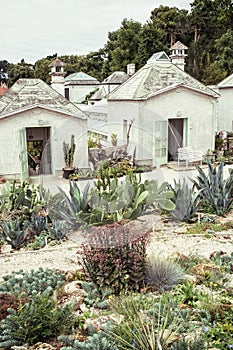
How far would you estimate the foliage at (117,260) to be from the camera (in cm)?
498

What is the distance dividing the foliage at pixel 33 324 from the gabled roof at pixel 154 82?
11.8 m

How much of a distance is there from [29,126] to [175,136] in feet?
20.9

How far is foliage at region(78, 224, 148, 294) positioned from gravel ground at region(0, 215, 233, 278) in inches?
27.5

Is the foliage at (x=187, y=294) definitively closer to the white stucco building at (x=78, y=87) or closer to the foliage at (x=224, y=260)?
the foliage at (x=224, y=260)

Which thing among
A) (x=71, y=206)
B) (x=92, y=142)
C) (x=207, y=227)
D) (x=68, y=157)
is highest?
(x=92, y=142)

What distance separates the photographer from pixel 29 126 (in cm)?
1406

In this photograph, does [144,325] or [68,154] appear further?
[68,154]

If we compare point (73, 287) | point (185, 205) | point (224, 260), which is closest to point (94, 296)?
point (73, 287)

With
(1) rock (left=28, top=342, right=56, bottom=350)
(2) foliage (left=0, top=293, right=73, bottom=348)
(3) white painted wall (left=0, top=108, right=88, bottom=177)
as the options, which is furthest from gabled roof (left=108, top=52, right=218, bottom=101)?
(1) rock (left=28, top=342, right=56, bottom=350)

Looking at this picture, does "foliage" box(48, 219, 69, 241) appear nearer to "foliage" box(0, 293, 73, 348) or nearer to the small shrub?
the small shrub

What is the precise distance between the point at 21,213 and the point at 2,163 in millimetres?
6182

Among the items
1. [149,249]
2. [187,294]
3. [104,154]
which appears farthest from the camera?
[104,154]

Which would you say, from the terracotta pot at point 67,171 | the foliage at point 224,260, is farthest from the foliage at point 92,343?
the terracotta pot at point 67,171

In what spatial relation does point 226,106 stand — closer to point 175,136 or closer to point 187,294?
point 175,136
